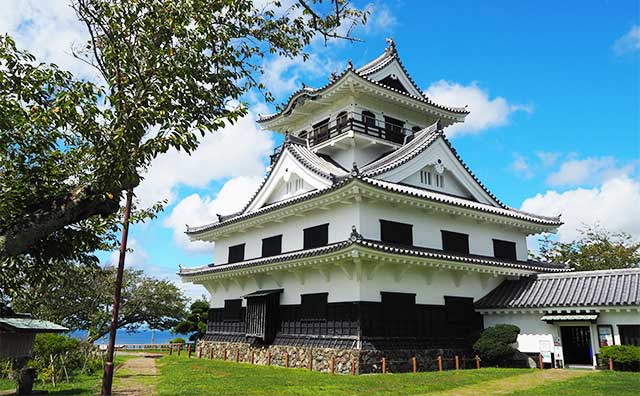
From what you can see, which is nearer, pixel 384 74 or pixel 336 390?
Result: pixel 336 390

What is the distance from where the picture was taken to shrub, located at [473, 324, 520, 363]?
781 inches

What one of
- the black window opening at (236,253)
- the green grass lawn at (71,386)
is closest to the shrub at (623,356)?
the black window opening at (236,253)

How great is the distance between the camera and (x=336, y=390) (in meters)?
13.6

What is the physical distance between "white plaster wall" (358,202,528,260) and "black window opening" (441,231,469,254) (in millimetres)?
212

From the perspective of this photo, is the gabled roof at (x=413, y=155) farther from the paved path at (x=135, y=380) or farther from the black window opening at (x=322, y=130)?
the paved path at (x=135, y=380)

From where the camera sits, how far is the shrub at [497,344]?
65.1ft

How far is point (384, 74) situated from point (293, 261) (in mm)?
12542

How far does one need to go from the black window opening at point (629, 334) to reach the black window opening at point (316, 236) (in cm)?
1209

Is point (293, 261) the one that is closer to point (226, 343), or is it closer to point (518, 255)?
point (226, 343)

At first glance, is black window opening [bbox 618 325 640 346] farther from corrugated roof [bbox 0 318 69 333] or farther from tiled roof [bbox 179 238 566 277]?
corrugated roof [bbox 0 318 69 333]

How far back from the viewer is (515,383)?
15.3 meters

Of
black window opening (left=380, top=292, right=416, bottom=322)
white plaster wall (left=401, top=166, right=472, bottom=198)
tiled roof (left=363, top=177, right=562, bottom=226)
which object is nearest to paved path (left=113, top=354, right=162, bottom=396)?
black window opening (left=380, top=292, right=416, bottom=322)

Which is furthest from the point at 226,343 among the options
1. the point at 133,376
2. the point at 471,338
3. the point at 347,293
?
the point at 471,338

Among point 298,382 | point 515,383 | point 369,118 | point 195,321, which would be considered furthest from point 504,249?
point 195,321
